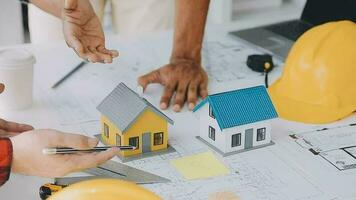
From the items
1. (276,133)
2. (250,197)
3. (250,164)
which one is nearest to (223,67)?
(276,133)

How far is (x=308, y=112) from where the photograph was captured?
4.32 feet

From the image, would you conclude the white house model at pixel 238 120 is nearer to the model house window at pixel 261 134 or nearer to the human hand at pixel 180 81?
the model house window at pixel 261 134

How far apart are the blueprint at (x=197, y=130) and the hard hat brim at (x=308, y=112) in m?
0.04

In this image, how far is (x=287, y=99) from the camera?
136 cm

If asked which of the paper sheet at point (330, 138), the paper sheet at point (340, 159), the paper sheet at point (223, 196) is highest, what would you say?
the paper sheet at point (330, 138)

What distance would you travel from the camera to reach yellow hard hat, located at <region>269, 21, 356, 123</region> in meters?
1.32

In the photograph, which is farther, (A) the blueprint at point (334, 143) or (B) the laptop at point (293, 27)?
(B) the laptop at point (293, 27)

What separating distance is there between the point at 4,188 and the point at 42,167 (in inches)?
5.7

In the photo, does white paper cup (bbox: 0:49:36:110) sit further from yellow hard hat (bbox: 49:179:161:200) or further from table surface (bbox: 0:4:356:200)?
yellow hard hat (bbox: 49:179:161:200)

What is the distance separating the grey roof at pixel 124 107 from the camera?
3.74ft

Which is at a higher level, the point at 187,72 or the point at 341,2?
the point at 341,2

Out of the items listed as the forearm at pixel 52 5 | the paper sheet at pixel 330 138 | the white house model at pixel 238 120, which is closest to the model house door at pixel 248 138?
the white house model at pixel 238 120

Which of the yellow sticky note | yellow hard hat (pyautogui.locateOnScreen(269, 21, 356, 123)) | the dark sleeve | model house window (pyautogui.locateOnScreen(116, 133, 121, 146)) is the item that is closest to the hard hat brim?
yellow hard hat (pyautogui.locateOnScreen(269, 21, 356, 123))

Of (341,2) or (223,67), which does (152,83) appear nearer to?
(223,67)
